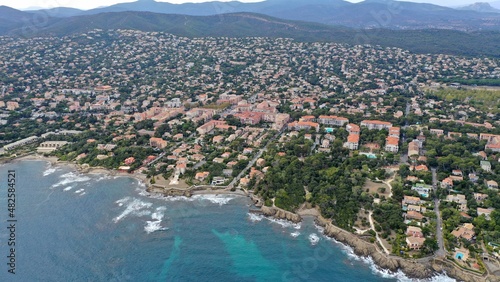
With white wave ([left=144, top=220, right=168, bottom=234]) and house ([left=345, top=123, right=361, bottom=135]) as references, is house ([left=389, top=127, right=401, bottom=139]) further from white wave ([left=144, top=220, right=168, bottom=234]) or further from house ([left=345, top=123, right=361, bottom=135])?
white wave ([left=144, top=220, right=168, bottom=234])

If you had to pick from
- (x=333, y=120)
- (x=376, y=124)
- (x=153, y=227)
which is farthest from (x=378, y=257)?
(x=333, y=120)

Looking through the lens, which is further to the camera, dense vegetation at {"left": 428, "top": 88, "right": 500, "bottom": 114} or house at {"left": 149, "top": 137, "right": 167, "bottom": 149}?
dense vegetation at {"left": 428, "top": 88, "right": 500, "bottom": 114}

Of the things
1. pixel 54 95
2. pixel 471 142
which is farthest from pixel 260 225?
pixel 54 95

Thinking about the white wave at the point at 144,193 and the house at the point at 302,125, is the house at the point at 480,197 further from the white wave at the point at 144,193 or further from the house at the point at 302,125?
the white wave at the point at 144,193

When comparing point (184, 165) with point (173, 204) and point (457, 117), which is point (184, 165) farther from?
point (457, 117)

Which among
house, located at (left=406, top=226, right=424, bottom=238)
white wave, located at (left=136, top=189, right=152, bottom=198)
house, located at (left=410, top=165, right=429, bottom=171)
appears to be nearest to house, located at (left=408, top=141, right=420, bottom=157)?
house, located at (left=410, top=165, right=429, bottom=171)

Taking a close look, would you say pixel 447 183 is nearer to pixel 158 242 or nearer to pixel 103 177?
pixel 158 242
